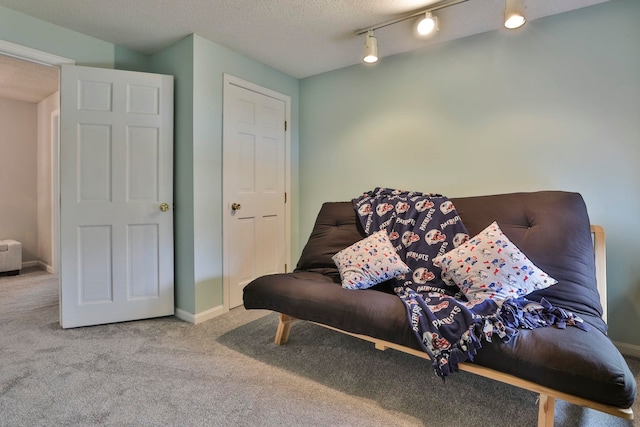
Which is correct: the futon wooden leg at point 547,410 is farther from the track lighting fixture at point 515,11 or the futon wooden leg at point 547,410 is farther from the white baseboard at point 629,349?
the track lighting fixture at point 515,11

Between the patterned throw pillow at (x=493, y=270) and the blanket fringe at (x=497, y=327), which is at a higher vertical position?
the patterned throw pillow at (x=493, y=270)

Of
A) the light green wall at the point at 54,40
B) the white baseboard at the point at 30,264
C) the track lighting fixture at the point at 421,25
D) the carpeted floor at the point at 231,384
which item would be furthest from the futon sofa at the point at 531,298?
the white baseboard at the point at 30,264

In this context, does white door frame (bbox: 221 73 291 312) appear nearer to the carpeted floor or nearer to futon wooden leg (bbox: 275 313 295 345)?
the carpeted floor

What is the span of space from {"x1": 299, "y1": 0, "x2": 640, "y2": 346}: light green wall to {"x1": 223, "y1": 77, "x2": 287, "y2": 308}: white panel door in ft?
1.74

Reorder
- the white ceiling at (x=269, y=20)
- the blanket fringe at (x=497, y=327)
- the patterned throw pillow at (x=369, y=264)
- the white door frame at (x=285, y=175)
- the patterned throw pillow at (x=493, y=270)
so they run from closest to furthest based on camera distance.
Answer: the blanket fringe at (x=497, y=327) < the patterned throw pillow at (x=493, y=270) < the patterned throw pillow at (x=369, y=264) < the white ceiling at (x=269, y=20) < the white door frame at (x=285, y=175)

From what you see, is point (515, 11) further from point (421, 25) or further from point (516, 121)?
point (516, 121)

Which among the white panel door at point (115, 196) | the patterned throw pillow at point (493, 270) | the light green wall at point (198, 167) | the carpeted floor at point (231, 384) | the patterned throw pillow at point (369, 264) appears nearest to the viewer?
the carpeted floor at point (231, 384)

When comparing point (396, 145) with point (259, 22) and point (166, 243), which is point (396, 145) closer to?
point (259, 22)

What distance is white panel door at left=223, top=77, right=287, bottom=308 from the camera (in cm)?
271

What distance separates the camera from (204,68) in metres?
2.50

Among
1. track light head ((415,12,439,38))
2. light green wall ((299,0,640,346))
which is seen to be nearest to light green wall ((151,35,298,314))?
light green wall ((299,0,640,346))

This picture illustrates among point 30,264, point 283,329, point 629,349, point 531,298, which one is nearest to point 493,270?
point 531,298

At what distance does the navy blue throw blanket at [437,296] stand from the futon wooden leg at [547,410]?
240mm

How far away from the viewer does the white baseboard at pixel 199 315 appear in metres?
2.49
